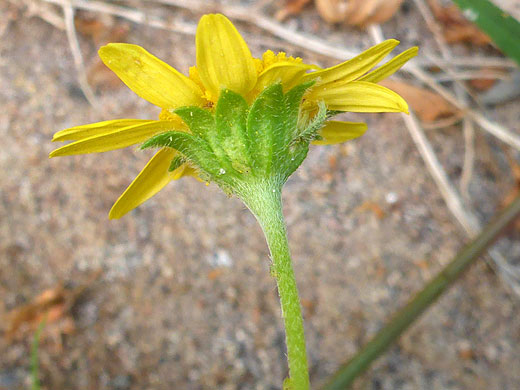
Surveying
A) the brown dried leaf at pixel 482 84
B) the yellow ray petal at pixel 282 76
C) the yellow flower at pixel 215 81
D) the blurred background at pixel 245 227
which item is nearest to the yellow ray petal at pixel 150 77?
the yellow flower at pixel 215 81

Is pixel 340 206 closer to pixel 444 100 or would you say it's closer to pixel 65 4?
pixel 444 100

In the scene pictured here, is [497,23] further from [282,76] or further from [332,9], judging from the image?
[332,9]

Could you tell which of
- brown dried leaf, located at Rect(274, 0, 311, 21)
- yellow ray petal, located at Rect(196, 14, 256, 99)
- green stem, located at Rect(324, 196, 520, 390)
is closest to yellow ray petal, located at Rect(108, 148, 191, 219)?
yellow ray petal, located at Rect(196, 14, 256, 99)

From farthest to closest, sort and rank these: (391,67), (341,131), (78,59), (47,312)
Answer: (78,59)
(47,312)
(341,131)
(391,67)

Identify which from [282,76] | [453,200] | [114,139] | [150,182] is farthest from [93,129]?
[453,200]

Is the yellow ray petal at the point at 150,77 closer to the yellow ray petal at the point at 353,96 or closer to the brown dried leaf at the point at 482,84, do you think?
the yellow ray petal at the point at 353,96

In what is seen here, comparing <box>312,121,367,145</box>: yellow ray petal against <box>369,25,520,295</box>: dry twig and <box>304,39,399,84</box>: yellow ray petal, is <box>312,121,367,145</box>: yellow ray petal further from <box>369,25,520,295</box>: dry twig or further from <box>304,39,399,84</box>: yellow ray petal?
<box>369,25,520,295</box>: dry twig
